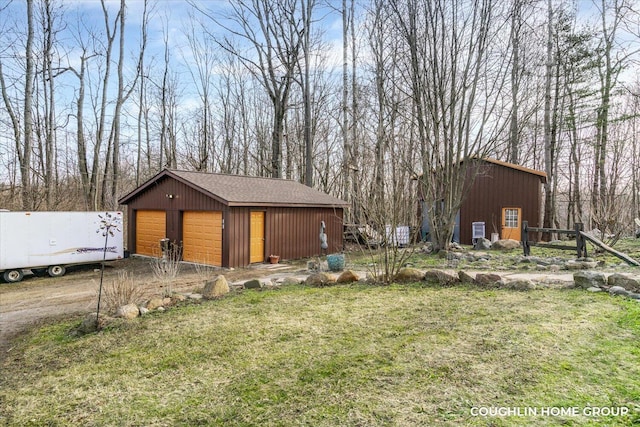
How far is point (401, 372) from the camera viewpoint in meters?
3.14

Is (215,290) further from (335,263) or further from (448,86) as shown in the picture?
(448,86)

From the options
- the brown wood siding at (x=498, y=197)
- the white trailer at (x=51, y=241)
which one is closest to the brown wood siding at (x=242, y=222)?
the white trailer at (x=51, y=241)

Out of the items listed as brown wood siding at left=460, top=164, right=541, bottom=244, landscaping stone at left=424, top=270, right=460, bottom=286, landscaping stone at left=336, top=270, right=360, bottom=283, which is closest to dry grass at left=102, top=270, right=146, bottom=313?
landscaping stone at left=336, top=270, right=360, bottom=283

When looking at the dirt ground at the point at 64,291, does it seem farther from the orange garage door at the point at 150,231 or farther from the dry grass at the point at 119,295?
the orange garage door at the point at 150,231

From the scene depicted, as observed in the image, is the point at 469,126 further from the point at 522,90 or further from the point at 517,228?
the point at 517,228

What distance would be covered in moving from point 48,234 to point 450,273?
10.0 meters

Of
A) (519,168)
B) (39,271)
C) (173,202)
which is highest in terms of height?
(519,168)

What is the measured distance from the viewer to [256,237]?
11.3 m

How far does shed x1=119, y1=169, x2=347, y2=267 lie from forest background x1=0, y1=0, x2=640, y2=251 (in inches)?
74.2

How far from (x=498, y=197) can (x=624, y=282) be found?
1012cm

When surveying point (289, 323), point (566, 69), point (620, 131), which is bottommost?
point (289, 323)

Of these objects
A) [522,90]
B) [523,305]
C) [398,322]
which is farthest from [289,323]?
[522,90]

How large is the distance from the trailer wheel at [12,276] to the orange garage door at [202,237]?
409 centimetres

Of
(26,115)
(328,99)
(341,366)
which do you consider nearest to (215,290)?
(341,366)
